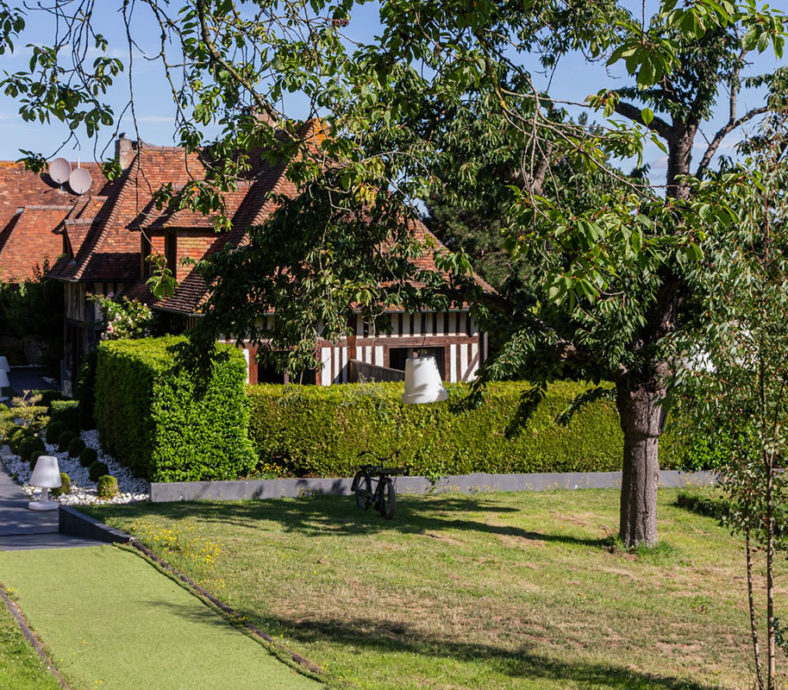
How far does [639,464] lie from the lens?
14273 millimetres

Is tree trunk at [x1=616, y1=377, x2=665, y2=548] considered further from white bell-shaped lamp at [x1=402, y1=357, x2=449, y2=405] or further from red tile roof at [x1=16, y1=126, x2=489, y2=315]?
red tile roof at [x1=16, y1=126, x2=489, y2=315]

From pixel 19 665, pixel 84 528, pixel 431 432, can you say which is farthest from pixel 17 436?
pixel 19 665

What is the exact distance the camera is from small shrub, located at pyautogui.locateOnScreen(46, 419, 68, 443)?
22.6 metres

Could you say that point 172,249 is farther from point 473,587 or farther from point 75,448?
point 473,587

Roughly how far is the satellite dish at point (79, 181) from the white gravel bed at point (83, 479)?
18800 millimetres

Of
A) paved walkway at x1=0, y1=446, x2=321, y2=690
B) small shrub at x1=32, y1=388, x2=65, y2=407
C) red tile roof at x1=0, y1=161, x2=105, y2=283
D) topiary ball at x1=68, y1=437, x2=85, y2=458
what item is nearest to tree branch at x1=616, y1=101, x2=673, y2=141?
paved walkway at x1=0, y1=446, x2=321, y2=690

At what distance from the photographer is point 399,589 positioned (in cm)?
1138

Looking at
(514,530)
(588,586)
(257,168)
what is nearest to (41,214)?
(257,168)

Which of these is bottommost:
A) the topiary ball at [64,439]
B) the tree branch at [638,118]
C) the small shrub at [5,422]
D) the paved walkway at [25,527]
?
the paved walkway at [25,527]

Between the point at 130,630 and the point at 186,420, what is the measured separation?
25.1 feet

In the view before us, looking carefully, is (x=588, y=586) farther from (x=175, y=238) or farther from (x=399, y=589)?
(x=175, y=238)

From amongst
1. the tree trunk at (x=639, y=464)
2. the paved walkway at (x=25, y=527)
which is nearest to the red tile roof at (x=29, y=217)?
the paved walkway at (x=25, y=527)

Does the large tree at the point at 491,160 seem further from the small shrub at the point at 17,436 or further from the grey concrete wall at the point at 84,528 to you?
the small shrub at the point at 17,436

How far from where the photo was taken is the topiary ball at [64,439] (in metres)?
21.9
